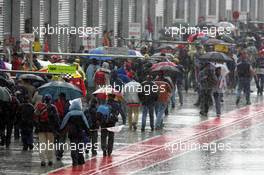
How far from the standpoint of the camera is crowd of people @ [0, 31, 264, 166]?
92.6 feet

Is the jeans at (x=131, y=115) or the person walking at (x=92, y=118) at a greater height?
the person walking at (x=92, y=118)

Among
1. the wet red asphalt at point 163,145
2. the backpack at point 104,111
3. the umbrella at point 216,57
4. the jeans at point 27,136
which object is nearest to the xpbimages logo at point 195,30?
the umbrella at point 216,57

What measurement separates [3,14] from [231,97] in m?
9.83

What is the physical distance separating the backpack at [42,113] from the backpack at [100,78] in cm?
907

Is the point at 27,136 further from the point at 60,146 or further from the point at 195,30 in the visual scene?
the point at 195,30

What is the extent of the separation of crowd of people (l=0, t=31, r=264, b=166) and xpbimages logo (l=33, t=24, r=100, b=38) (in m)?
6.92

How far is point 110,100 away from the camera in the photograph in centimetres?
3138

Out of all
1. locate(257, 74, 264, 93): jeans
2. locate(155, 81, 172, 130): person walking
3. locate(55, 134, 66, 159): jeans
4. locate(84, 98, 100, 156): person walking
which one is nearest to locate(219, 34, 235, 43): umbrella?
locate(257, 74, 264, 93): jeans

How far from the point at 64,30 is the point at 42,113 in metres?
28.1

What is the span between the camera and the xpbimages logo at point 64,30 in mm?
54125

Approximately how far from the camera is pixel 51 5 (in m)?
56.2

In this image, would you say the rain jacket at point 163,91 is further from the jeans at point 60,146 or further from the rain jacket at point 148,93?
the jeans at point 60,146

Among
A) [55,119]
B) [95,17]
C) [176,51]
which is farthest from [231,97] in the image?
[55,119]

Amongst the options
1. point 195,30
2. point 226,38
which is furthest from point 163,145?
point 195,30
